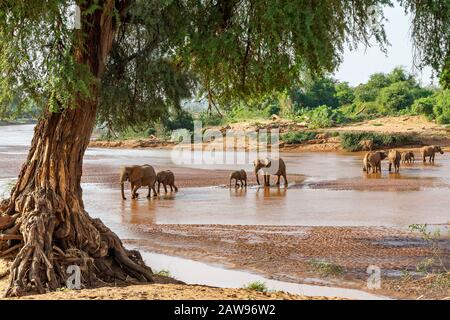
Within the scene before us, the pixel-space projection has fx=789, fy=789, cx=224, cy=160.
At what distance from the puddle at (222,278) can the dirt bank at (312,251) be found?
1.04 feet

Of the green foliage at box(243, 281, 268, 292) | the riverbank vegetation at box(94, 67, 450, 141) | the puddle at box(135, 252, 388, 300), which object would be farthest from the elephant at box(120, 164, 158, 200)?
the riverbank vegetation at box(94, 67, 450, 141)

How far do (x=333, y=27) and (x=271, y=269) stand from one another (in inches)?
229

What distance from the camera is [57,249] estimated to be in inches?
448

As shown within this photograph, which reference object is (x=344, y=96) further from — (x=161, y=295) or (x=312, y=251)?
(x=161, y=295)

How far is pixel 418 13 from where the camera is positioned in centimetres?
1037

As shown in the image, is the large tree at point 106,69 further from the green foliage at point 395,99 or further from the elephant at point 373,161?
the green foliage at point 395,99

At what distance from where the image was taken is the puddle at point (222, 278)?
12.7 meters

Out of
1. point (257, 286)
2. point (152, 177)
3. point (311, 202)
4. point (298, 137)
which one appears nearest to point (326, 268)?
point (257, 286)

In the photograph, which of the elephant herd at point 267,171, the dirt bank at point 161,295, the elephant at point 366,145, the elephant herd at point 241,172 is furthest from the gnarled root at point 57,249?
the elephant at point 366,145

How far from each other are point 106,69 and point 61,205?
9.08 ft

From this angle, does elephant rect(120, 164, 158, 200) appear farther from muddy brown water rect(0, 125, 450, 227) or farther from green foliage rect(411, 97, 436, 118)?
green foliage rect(411, 97, 436, 118)

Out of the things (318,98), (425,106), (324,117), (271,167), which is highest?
(318,98)

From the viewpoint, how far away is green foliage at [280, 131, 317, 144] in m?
56.9

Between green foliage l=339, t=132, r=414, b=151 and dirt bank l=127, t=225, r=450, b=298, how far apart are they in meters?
33.5
